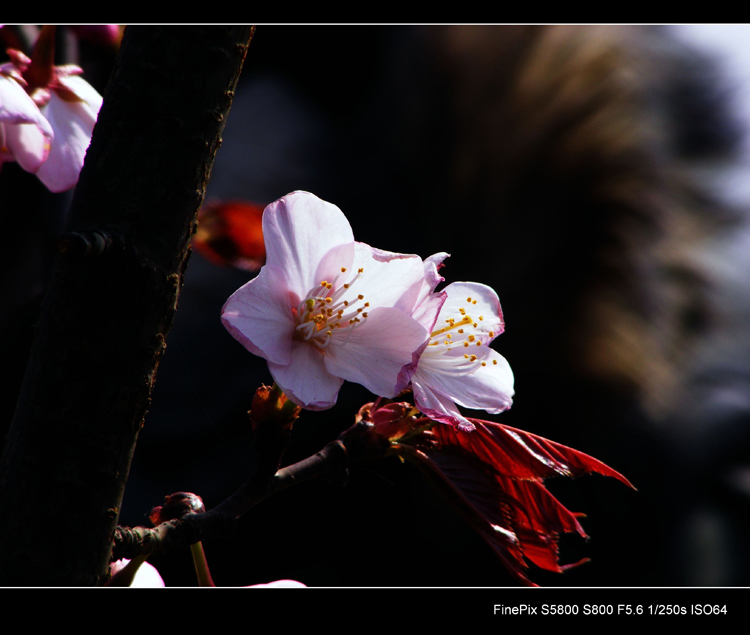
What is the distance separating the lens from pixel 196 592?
0.70 feet

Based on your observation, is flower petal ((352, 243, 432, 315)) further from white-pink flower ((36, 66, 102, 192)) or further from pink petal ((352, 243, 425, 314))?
white-pink flower ((36, 66, 102, 192))

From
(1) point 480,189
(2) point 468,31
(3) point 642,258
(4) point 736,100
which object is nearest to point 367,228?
(1) point 480,189

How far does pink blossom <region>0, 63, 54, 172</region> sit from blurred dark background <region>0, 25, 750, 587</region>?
2.16 ft

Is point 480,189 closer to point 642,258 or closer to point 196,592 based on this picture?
point 642,258

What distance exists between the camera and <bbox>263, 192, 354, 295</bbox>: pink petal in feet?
0.75

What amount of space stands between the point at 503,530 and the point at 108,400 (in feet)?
0.52

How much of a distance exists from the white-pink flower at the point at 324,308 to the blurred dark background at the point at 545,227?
0.72 m

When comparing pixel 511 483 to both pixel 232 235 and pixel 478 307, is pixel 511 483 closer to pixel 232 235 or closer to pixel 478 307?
pixel 478 307

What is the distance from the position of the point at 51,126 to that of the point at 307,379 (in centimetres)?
23

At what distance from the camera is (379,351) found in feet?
0.72

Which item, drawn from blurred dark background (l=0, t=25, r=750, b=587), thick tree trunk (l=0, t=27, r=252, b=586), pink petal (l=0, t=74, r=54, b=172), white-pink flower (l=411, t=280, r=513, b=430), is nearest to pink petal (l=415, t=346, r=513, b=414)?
white-pink flower (l=411, t=280, r=513, b=430)

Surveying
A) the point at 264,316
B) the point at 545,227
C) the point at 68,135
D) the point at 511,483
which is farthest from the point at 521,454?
the point at 545,227

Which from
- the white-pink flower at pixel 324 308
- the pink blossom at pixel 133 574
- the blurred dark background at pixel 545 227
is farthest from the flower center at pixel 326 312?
the blurred dark background at pixel 545 227

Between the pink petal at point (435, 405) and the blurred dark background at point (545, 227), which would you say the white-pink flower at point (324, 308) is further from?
the blurred dark background at point (545, 227)
